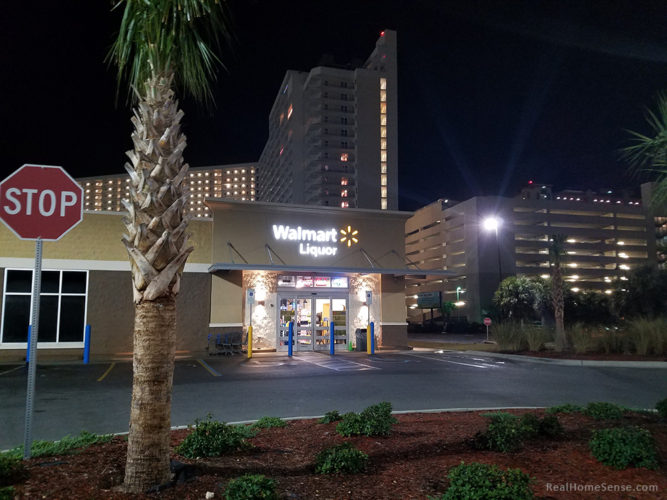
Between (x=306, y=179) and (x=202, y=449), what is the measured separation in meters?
96.9

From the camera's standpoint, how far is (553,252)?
77.8 ft

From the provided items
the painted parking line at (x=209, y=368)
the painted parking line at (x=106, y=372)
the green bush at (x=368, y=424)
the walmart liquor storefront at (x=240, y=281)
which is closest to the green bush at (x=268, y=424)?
the green bush at (x=368, y=424)

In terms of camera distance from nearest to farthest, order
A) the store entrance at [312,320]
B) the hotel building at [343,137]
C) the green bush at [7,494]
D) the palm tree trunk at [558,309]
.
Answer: the green bush at [7,494]
the palm tree trunk at [558,309]
the store entrance at [312,320]
the hotel building at [343,137]

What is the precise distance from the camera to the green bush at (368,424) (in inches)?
230

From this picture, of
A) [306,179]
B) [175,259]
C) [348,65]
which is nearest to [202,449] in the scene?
[175,259]

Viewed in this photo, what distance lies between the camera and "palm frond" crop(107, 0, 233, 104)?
461 cm

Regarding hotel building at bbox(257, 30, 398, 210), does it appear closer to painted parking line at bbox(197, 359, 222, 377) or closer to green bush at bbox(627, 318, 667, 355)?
green bush at bbox(627, 318, 667, 355)

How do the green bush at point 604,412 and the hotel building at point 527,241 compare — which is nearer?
the green bush at point 604,412

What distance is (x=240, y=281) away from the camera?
70.0 ft

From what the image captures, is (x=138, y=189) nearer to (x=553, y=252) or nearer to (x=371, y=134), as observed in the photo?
(x=553, y=252)

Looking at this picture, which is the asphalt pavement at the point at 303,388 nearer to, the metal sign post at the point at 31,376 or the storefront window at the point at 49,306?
the metal sign post at the point at 31,376

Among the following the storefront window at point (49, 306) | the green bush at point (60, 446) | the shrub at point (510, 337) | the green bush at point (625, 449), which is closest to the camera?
the green bush at point (625, 449)

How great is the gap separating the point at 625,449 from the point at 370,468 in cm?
250

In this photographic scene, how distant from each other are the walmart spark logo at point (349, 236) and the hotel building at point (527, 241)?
68384mm
